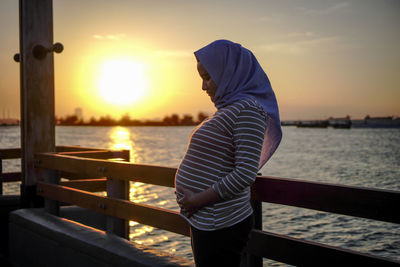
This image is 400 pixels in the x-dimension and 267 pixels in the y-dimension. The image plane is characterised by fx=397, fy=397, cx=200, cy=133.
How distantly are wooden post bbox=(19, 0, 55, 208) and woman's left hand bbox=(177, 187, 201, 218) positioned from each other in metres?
3.01

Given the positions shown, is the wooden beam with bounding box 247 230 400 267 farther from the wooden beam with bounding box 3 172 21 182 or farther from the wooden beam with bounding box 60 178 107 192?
the wooden beam with bounding box 3 172 21 182

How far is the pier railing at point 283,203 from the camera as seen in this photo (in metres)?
1.82

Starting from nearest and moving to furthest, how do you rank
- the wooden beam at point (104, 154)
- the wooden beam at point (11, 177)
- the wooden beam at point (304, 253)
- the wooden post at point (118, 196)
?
the wooden beam at point (304, 253) → the wooden post at point (118, 196) → the wooden beam at point (104, 154) → the wooden beam at point (11, 177)

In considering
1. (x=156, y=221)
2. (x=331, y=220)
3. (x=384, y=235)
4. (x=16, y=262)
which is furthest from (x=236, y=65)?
(x=331, y=220)

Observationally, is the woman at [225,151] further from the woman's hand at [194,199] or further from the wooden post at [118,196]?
the wooden post at [118,196]

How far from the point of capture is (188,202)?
187 centimetres

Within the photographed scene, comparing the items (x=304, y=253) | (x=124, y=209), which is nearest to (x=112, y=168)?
(x=124, y=209)

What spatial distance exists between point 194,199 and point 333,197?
27.3 inches

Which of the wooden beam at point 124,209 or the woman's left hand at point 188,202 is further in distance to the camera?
the wooden beam at point 124,209

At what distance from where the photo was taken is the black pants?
1845 mm

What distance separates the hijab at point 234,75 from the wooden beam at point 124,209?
1.20 meters

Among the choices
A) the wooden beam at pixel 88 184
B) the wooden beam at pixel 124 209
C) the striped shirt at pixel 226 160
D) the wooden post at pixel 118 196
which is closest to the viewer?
the striped shirt at pixel 226 160

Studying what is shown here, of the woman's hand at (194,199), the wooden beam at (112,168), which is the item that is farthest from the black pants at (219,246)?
the wooden beam at (112,168)

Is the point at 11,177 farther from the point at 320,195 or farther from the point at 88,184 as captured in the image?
the point at 320,195
